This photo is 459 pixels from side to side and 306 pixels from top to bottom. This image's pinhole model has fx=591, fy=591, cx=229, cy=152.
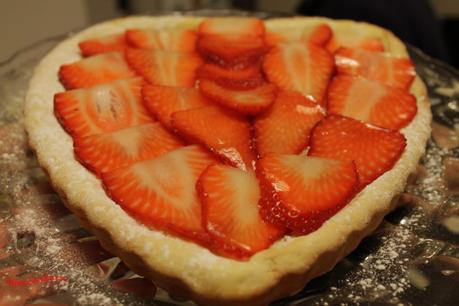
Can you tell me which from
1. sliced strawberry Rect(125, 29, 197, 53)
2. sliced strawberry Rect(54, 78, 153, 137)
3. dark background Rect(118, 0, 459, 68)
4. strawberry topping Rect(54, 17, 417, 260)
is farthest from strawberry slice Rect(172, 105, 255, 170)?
dark background Rect(118, 0, 459, 68)

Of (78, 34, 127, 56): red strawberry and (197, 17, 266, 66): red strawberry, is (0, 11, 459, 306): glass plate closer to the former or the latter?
(78, 34, 127, 56): red strawberry

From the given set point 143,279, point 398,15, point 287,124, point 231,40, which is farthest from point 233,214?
point 398,15

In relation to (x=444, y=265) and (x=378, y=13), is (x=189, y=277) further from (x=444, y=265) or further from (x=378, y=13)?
(x=378, y=13)

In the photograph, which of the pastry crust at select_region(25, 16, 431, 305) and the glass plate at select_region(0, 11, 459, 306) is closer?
the pastry crust at select_region(25, 16, 431, 305)

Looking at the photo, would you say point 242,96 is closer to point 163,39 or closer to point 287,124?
point 287,124

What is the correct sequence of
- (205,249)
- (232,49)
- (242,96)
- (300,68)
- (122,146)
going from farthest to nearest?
(232,49)
(300,68)
(242,96)
(122,146)
(205,249)

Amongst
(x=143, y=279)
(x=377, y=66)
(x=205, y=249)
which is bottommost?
(x=143, y=279)

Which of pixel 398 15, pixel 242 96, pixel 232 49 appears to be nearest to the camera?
pixel 242 96
